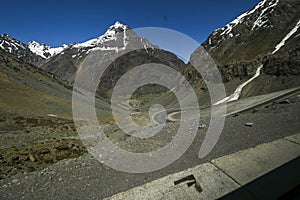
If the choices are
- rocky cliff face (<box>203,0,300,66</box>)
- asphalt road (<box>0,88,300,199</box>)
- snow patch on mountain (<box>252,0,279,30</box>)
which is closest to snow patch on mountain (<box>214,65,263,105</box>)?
rocky cliff face (<box>203,0,300,66</box>)

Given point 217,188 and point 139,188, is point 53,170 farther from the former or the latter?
point 217,188

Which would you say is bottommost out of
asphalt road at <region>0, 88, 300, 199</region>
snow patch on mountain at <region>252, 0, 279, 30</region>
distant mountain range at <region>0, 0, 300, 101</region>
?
asphalt road at <region>0, 88, 300, 199</region>

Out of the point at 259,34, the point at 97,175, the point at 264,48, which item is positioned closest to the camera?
the point at 97,175

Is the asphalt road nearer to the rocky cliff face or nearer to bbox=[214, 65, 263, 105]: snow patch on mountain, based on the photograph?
bbox=[214, 65, 263, 105]: snow patch on mountain

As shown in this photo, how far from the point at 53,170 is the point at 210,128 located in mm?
7890

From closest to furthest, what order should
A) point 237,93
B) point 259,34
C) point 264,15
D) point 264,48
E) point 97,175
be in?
point 97,175, point 237,93, point 264,48, point 259,34, point 264,15

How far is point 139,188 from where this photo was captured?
640 cm

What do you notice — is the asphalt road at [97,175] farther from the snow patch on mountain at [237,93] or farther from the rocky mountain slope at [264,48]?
the snow patch on mountain at [237,93]

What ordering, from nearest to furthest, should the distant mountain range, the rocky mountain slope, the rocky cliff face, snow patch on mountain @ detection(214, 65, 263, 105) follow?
1. the rocky mountain slope
2. the distant mountain range
3. snow patch on mountain @ detection(214, 65, 263, 105)
4. the rocky cliff face

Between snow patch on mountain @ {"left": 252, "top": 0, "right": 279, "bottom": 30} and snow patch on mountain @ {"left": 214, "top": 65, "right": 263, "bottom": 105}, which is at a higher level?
snow patch on mountain @ {"left": 252, "top": 0, "right": 279, "bottom": 30}

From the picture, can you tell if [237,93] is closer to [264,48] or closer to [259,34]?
[264,48]

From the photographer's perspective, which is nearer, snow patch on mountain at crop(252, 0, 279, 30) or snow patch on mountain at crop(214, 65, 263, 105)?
snow patch on mountain at crop(214, 65, 263, 105)

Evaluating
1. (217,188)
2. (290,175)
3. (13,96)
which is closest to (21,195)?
(217,188)

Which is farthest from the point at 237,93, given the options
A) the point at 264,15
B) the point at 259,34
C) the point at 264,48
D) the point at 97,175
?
the point at 264,15
